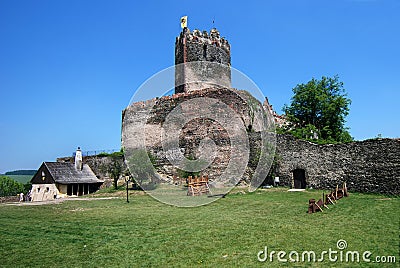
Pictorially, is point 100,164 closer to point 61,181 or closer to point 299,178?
point 61,181

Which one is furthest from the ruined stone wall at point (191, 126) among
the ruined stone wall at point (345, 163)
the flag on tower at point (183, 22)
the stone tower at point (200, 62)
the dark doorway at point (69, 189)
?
the flag on tower at point (183, 22)

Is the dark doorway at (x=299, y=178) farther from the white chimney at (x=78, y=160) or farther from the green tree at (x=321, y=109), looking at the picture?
the white chimney at (x=78, y=160)

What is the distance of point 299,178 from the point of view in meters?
19.7

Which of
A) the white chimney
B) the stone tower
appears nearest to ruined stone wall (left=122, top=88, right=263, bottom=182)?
the stone tower

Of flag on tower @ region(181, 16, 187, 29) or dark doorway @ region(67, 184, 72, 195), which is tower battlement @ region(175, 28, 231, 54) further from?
dark doorway @ region(67, 184, 72, 195)

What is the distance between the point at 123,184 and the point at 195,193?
12.0m

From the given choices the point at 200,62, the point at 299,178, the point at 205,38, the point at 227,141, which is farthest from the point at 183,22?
the point at 299,178

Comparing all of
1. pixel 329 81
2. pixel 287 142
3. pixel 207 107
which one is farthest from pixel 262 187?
pixel 329 81

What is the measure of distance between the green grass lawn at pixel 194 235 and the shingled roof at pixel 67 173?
14.6 metres

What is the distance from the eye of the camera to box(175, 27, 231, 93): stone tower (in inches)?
1090

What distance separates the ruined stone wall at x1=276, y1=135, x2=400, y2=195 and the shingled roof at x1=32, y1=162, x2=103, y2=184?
16.8 m

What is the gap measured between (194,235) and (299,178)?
498 inches

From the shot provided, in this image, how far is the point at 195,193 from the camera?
17531mm

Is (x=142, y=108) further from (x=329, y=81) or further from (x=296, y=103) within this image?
(x=329, y=81)
